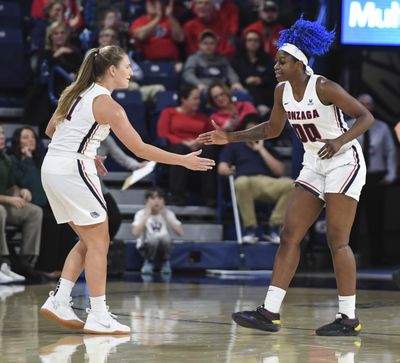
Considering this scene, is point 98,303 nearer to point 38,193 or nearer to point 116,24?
point 38,193

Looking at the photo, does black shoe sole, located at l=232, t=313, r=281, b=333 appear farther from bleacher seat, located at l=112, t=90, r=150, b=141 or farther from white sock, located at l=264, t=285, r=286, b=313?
bleacher seat, located at l=112, t=90, r=150, b=141

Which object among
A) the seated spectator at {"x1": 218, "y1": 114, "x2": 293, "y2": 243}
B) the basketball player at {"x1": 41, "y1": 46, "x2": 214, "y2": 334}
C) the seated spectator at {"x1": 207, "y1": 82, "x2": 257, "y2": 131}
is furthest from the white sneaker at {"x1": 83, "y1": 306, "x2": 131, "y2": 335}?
the seated spectator at {"x1": 207, "y1": 82, "x2": 257, "y2": 131}

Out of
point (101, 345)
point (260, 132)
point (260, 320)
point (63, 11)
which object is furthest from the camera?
point (63, 11)

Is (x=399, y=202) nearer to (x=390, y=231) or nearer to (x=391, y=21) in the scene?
(x=390, y=231)

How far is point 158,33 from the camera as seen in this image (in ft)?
44.4

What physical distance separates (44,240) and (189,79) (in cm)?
330

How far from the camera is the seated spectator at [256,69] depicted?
526 inches

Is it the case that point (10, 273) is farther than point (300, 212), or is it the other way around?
point (10, 273)

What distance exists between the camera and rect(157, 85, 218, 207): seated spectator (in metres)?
12.0

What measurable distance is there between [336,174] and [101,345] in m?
1.69

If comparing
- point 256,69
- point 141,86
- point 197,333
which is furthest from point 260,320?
point 256,69

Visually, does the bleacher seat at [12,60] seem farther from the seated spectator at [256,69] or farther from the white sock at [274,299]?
the white sock at [274,299]

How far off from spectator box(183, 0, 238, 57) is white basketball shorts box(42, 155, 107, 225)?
309 inches

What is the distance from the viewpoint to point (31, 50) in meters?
13.2
